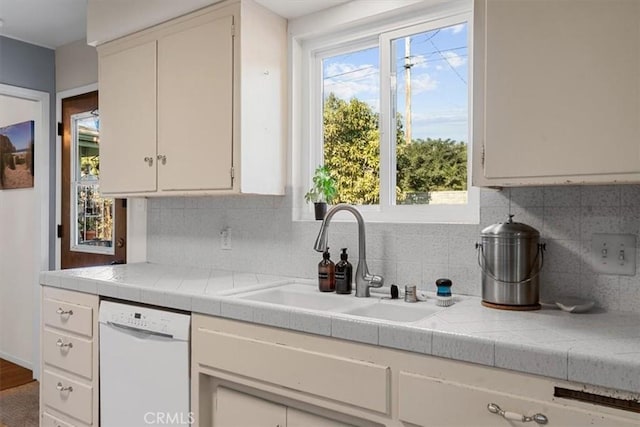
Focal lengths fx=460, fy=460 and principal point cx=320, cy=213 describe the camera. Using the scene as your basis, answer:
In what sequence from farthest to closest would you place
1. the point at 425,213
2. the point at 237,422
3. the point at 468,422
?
the point at 425,213
the point at 237,422
the point at 468,422

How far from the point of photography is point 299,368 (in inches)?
57.2

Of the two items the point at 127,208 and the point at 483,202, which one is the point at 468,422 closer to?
the point at 483,202

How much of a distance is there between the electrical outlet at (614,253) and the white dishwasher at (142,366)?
1466 mm

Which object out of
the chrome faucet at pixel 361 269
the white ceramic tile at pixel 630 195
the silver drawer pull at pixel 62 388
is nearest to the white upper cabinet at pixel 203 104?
Result: the chrome faucet at pixel 361 269

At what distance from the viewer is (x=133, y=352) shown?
1.96 metres

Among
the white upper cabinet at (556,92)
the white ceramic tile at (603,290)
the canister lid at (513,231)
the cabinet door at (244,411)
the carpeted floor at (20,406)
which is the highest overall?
the white upper cabinet at (556,92)

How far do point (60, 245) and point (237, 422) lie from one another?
2.59 metres

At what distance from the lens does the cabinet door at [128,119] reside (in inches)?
94.9

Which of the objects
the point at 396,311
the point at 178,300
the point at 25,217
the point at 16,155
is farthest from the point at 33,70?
the point at 396,311

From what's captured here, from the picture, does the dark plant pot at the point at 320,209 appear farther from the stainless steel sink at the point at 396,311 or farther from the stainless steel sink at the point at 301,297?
the stainless steel sink at the point at 396,311

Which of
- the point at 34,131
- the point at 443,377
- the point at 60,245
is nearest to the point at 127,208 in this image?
the point at 60,245

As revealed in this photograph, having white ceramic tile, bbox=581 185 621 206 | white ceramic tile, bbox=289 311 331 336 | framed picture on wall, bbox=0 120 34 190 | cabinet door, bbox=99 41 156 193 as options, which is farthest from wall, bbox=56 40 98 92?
white ceramic tile, bbox=581 185 621 206

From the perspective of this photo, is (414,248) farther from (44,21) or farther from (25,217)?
(25,217)

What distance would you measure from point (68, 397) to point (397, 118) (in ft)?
6.77
